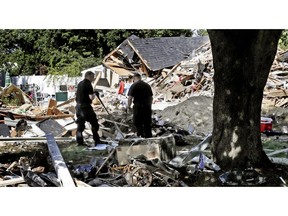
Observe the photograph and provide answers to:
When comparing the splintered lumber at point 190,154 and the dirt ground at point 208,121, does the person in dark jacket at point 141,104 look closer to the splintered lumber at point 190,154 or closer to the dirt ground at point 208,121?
the dirt ground at point 208,121

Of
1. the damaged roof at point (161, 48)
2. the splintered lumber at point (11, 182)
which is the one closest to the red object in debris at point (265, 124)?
the damaged roof at point (161, 48)

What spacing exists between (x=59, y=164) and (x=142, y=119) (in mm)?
1211

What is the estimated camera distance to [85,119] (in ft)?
24.2

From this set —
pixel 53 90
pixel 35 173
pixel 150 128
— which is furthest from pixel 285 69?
pixel 35 173

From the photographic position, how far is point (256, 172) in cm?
718

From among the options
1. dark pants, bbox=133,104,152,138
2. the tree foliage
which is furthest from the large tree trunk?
dark pants, bbox=133,104,152,138

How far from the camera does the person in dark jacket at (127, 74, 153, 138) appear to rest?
24.2ft

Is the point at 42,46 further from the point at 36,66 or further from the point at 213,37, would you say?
the point at 213,37

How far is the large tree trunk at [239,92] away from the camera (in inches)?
280

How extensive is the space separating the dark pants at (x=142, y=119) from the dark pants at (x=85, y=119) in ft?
1.71

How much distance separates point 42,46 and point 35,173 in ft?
5.46

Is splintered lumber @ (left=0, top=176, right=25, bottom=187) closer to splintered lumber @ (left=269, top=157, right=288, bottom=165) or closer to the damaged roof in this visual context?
the damaged roof

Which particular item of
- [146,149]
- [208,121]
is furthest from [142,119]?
[208,121]
